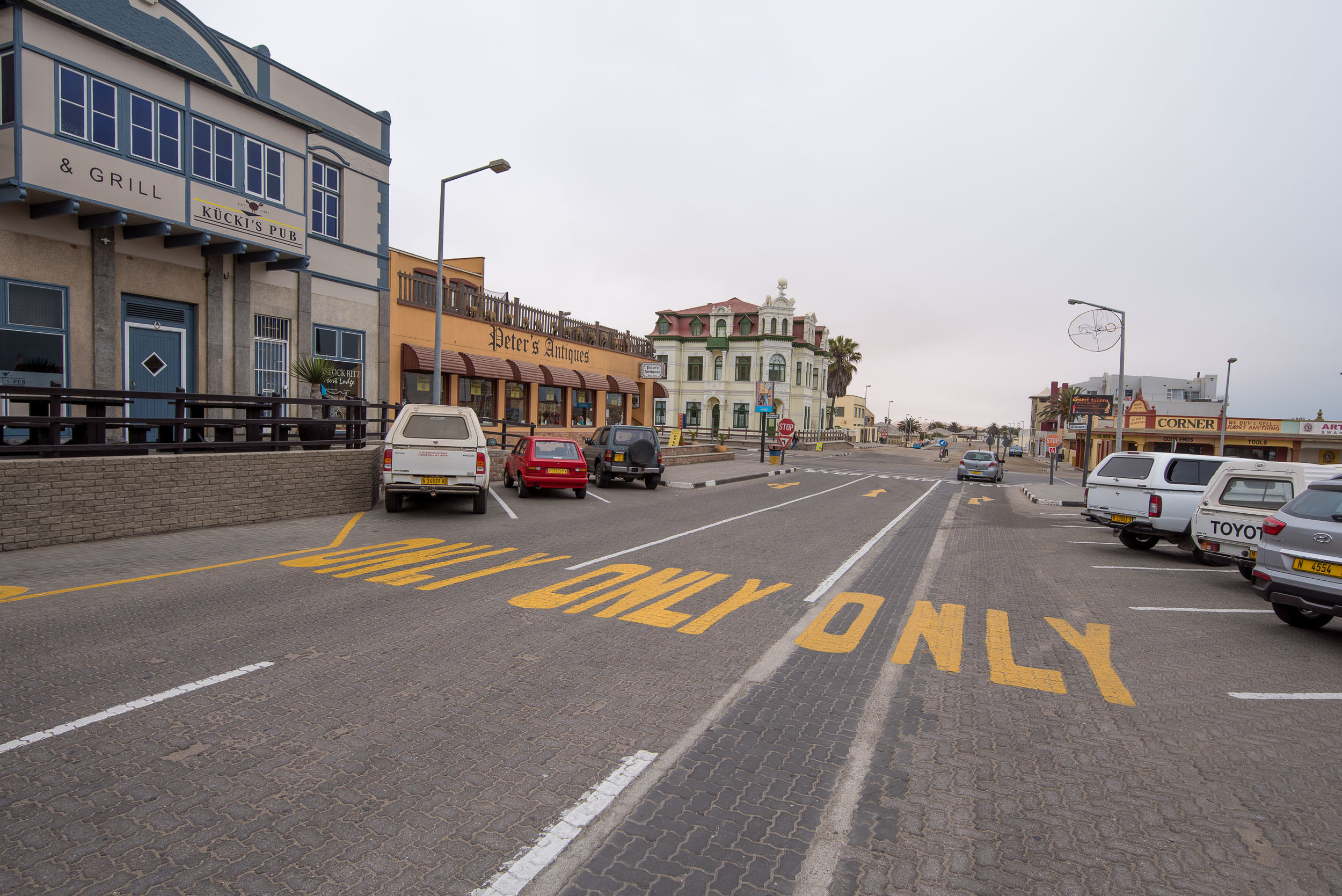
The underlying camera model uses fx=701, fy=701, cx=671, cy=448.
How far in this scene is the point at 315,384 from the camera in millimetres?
16453

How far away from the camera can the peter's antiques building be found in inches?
488

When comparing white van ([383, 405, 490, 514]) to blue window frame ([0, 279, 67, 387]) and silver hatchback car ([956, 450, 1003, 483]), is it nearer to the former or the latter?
blue window frame ([0, 279, 67, 387])

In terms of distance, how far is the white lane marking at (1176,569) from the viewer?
36.6 ft

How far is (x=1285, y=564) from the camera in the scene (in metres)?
7.12

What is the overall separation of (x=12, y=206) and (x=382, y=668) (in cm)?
1349

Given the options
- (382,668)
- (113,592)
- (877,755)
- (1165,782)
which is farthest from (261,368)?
(1165,782)

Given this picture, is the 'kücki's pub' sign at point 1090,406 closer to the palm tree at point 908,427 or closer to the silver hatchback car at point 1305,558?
the silver hatchback car at point 1305,558

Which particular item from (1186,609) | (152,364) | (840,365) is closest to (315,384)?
(152,364)

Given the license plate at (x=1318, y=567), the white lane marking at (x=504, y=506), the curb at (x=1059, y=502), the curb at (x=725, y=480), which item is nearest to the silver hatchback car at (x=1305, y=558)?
the license plate at (x=1318, y=567)

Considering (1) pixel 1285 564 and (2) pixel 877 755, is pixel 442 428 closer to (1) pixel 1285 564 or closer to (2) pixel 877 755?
(2) pixel 877 755

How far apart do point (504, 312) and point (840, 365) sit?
200ft

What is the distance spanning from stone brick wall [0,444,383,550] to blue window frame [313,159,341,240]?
8448mm

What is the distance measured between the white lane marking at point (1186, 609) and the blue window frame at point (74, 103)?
723 inches

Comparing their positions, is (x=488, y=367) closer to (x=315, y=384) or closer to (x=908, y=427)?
(x=315, y=384)
